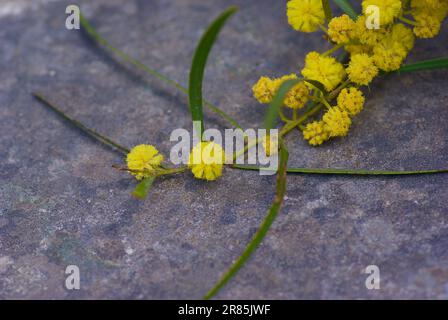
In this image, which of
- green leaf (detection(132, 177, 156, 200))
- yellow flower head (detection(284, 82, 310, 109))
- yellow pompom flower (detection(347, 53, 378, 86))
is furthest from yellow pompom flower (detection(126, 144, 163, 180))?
yellow pompom flower (detection(347, 53, 378, 86))

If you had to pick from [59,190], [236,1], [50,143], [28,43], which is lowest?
[59,190]

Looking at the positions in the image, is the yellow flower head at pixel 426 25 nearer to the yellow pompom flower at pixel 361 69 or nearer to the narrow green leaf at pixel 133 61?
the yellow pompom flower at pixel 361 69

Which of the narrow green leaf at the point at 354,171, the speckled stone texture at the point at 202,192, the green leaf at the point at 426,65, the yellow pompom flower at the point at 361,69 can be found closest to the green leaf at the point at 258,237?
the speckled stone texture at the point at 202,192

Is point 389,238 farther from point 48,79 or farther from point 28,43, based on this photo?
point 28,43

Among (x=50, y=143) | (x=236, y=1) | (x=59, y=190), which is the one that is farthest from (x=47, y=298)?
(x=236, y=1)

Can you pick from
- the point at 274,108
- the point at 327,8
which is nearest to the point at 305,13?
the point at 327,8

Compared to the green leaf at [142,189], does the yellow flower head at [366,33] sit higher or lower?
higher
